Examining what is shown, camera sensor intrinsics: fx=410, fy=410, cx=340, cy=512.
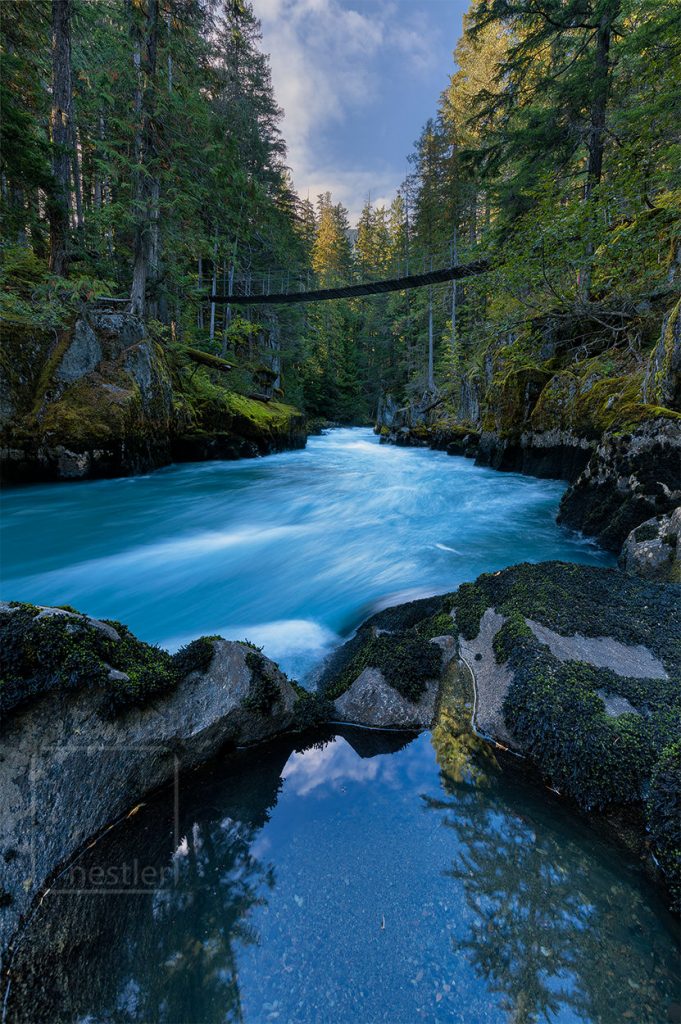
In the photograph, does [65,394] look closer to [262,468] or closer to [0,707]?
[262,468]

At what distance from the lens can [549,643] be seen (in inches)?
98.8

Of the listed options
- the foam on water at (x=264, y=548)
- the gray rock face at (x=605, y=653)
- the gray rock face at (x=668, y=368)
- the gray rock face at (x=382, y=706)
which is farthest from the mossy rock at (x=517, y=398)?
the gray rock face at (x=382, y=706)

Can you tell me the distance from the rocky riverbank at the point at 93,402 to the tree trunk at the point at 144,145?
1659mm

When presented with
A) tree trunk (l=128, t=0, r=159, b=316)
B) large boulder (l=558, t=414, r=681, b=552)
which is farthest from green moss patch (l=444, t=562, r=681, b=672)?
tree trunk (l=128, t=0, r=159, b=316)

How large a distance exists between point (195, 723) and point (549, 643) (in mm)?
2082

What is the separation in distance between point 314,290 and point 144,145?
12653 mm

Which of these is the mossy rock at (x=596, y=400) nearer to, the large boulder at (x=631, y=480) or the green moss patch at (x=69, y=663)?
the large boulder at (x=631, y=480)

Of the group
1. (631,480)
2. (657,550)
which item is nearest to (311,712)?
(657,550)

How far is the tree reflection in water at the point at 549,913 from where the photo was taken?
3.99 ft

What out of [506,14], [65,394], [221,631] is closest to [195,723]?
[221,631]

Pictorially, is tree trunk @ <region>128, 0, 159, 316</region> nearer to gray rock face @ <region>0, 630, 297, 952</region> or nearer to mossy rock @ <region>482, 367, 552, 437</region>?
mossy rock @ <region>482, 367, 552, 437</region>

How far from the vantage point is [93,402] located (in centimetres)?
942

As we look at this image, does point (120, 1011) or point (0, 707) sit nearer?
point (120, 1011)

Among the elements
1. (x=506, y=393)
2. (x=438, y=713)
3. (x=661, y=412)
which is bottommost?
(x=438, y=713)
